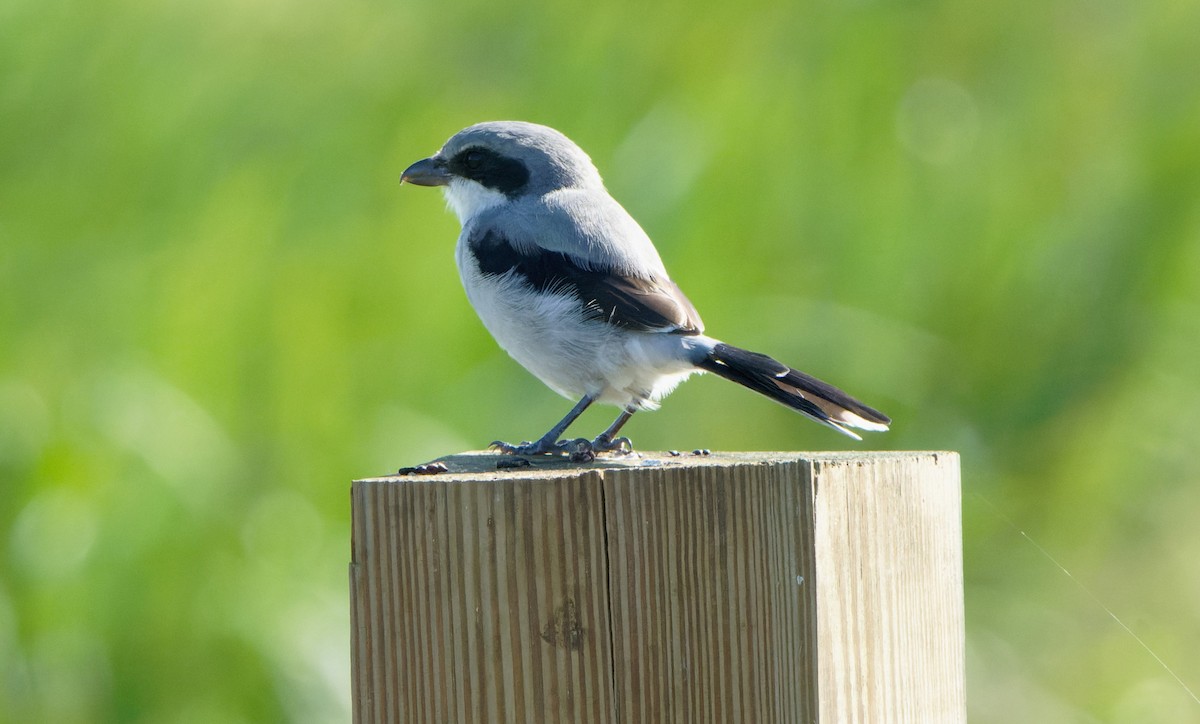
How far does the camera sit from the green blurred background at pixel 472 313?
10.7 ft

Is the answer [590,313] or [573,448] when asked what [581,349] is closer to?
[590,313]

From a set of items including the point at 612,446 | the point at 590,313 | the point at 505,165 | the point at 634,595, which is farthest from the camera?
the point at 505,165

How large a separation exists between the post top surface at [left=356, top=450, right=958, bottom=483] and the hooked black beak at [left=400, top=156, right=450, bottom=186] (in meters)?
1.12

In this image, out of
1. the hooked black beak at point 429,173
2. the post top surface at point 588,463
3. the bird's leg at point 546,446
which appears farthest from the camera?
the hooked black beak at point 429,173

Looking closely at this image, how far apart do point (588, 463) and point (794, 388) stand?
0.55m

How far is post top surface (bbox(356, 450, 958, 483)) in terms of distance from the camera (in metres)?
1.50

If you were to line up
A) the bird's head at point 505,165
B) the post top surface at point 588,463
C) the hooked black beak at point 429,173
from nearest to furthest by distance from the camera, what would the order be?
the post top surface at point 588,463, the bird's head at point 505,165, the hooked black beak at point 429,173

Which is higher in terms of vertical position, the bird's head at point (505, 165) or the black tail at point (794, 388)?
the bird's head at point (505, 165)

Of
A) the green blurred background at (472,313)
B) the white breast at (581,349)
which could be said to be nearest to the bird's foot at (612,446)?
the white breast at (581,349)

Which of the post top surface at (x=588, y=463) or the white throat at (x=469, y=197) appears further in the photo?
the white throat at (x=469, y=197)

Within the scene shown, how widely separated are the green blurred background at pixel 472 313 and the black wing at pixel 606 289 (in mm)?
946

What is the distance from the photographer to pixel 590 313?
2.60 metres

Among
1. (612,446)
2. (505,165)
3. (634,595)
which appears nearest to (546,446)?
(612,446)

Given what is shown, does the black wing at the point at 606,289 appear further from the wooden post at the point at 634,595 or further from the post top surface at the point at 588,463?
the wooden post at the point at 634,595
